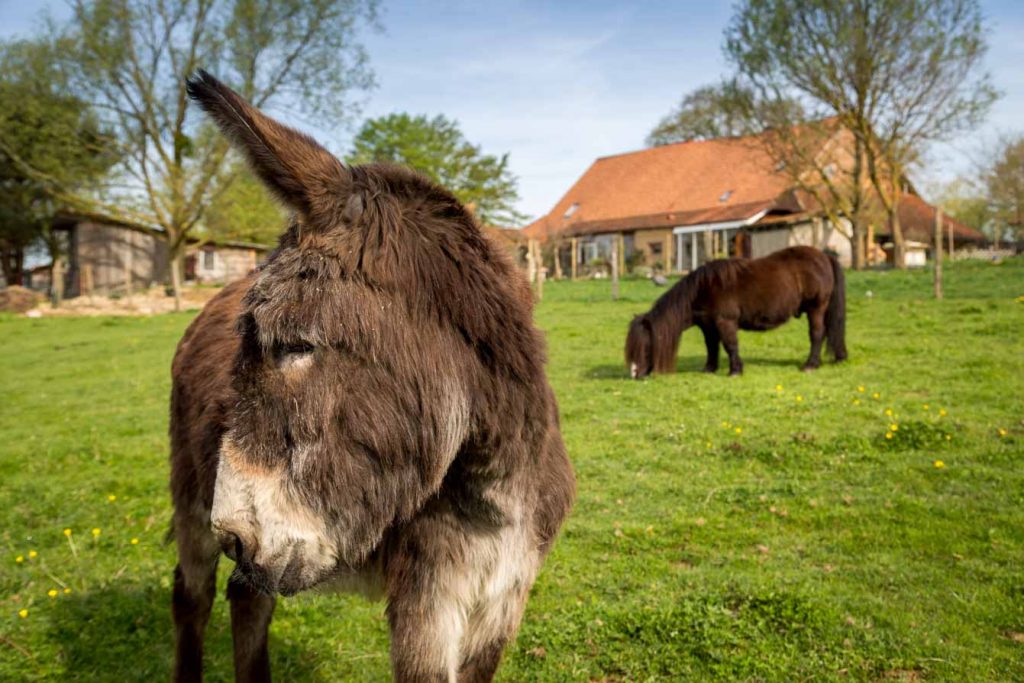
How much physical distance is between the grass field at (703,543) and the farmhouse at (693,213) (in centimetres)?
2461

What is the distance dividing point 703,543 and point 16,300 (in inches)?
1284

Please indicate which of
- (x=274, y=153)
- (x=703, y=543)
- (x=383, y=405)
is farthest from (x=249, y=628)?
(x=703, y=543)

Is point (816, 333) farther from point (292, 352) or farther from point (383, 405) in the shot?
point (292, 352)

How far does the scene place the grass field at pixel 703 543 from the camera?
3.60 metres

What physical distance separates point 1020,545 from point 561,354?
908 centimetres

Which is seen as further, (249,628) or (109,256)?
(109,256)

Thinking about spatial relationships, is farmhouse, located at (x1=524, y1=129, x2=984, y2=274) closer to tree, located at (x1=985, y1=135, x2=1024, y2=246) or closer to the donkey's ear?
tree, located at (x1=985, y1=135, x2=1024, y2=246)

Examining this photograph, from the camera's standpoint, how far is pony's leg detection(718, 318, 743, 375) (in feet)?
35.2

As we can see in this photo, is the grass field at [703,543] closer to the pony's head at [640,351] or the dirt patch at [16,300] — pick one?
the pony's head at [640,351]

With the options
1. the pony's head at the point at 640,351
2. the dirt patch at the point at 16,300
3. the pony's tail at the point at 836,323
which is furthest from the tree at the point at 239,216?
the pony's tail at the point at 836,323

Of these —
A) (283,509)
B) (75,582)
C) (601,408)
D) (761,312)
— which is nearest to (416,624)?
(283,509)

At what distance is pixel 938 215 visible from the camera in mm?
17109

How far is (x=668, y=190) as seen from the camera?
44000 mm

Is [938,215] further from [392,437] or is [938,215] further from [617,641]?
[392,437]
